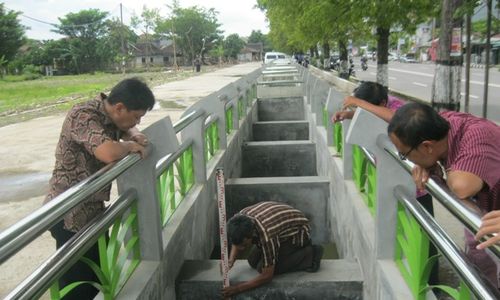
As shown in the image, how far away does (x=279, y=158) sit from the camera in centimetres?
877

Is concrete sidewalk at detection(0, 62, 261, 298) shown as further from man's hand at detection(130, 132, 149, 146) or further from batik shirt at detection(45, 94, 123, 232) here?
man's hand at detection(130, 132, 149, 146)

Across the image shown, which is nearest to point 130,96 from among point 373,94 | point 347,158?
point 373,94

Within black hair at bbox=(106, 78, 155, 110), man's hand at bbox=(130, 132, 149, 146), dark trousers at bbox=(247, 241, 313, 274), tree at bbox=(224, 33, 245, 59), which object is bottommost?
dark trousers at bbox=(247, 241, 313, 274)

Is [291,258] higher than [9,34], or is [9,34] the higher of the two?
[9,34]

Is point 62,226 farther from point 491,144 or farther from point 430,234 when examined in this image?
point 491,144

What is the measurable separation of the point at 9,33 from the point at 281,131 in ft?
168

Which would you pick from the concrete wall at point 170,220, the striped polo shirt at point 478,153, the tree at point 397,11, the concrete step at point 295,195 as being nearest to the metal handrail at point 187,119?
the concrete wall at point 170,220

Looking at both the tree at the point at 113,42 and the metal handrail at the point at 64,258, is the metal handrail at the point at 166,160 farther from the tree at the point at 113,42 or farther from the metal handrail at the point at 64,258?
the tree at the point at 113,42

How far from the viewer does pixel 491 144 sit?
185cm

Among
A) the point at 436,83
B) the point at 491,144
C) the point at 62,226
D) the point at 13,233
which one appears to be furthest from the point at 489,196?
the point at 436,83

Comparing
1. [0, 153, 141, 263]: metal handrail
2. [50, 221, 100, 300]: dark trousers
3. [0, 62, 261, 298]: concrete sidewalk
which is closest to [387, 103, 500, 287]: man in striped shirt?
[0, 153, 141, 263]: metal handrail

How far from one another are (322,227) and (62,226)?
418cm

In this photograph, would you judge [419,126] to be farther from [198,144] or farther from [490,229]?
[198,144]

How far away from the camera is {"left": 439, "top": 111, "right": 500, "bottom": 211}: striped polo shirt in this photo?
179cm
